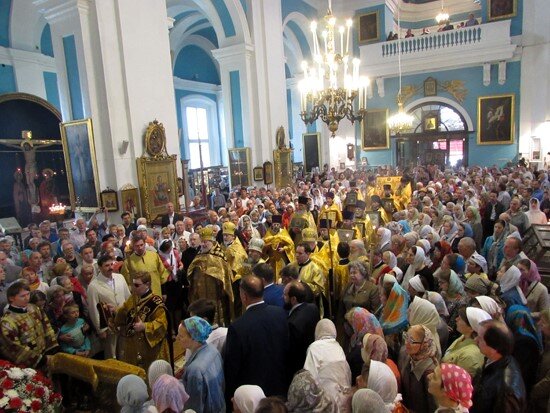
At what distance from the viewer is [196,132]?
912 inches

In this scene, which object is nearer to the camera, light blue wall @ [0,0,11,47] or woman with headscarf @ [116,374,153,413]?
→ woman with headscarf @ [116,374,153,413]

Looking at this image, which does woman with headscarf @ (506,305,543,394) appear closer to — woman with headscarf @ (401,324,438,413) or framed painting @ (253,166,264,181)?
woman with headscarf @ (401,324,438,413)

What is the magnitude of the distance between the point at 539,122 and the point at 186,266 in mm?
17620

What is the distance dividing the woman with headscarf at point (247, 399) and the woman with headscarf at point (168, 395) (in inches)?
11.8

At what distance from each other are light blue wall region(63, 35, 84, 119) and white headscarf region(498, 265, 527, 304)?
30.0ft

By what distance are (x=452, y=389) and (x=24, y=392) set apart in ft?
9.36

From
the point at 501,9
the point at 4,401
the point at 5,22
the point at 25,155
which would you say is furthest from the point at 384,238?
the point at 501,9

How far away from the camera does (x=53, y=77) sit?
13352 mm

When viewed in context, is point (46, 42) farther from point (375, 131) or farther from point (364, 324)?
point (375, 131)

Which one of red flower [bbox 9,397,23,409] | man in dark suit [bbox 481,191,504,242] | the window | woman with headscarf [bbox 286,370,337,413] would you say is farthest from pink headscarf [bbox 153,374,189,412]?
the window

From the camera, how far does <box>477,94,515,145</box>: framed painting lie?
18156 mm

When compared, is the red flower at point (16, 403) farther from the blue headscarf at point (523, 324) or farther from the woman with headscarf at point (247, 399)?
the blue headscarf at point (523, 324)

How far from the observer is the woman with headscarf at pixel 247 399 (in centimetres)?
244

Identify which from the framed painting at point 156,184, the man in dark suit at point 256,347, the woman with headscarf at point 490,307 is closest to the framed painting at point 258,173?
the framed painting at point 156,184
